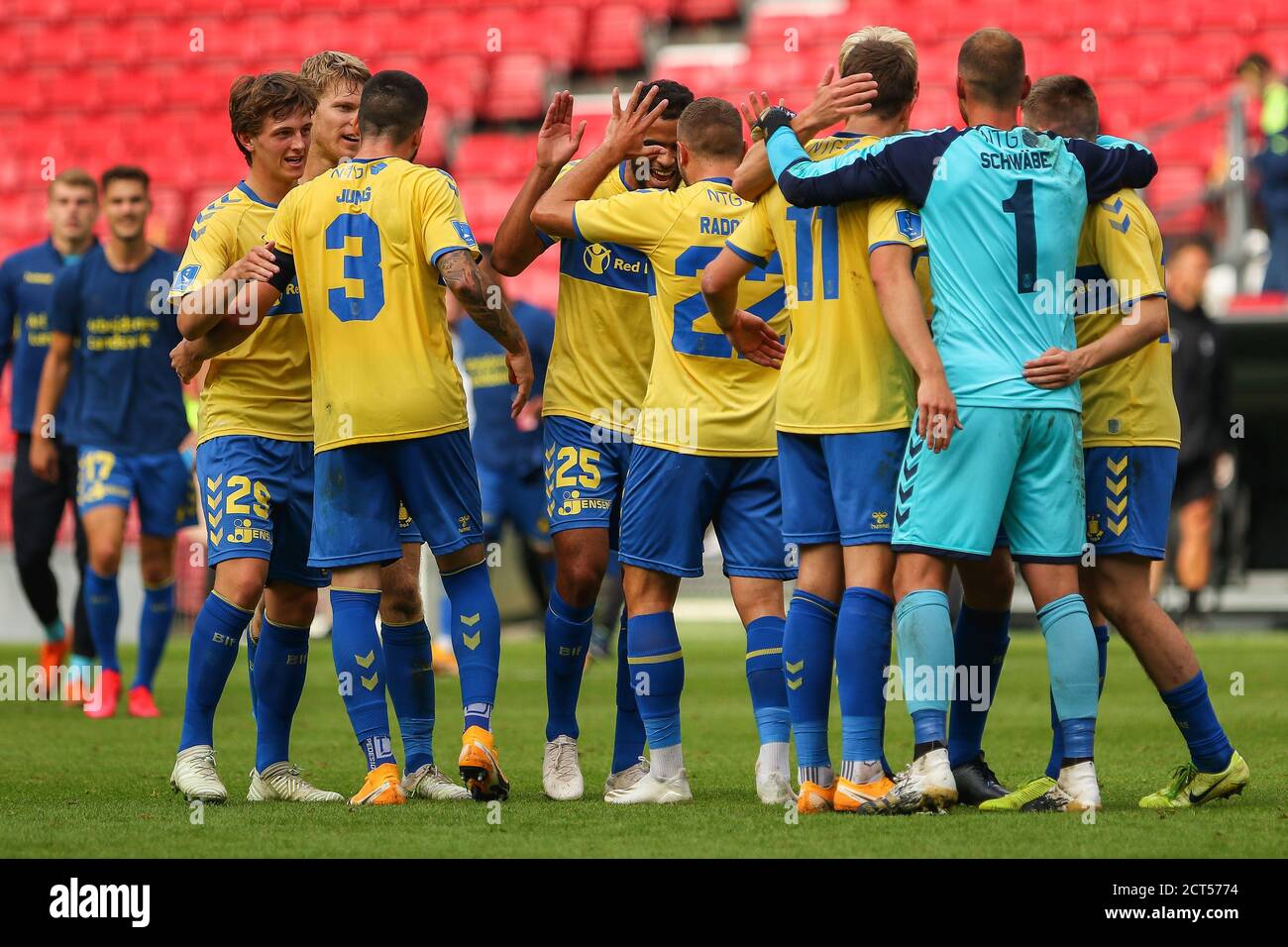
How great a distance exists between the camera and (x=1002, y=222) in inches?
200

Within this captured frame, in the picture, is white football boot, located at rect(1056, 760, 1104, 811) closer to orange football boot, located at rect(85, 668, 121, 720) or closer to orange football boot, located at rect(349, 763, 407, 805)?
Answer: orange football boot, located at rect(349, 763, 407, 805)

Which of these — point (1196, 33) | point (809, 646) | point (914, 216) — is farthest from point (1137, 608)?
point (1196, 33)

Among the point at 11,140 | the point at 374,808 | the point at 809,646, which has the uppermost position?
the point at 11,140

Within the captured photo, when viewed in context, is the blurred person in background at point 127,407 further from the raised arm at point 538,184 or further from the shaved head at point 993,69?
the shaved head at point 993,69

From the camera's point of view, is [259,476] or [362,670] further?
[259,476]

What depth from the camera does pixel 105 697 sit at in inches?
363

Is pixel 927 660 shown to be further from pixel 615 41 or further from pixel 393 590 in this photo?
pixel 615 41

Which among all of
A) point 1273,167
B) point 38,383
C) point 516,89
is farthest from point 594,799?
point 516,89

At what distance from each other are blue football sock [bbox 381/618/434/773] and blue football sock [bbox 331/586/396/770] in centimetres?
35

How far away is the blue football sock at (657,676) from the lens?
571 centimetres

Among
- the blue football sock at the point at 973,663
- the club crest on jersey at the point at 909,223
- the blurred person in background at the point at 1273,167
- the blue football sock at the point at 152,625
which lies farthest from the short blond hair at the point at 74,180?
the blurred person in background at the point at 1273,167

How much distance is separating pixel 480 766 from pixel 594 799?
530 mm
